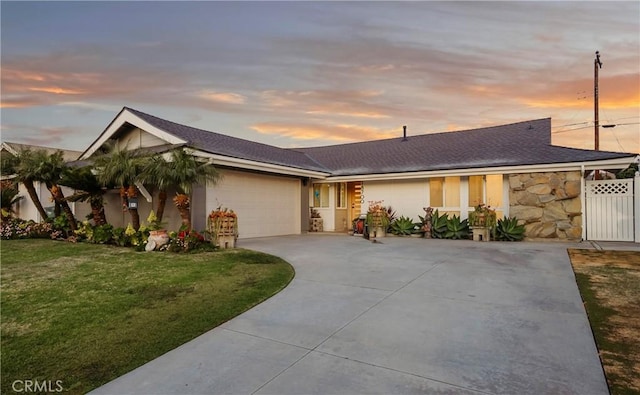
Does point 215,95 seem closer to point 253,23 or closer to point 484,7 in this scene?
point 253,23

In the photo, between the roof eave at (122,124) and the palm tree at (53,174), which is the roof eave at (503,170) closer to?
the roof eave at (122,124)

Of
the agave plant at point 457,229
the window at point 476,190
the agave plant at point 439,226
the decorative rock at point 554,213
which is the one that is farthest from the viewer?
the window at point 476,190

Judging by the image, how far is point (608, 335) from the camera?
360cm

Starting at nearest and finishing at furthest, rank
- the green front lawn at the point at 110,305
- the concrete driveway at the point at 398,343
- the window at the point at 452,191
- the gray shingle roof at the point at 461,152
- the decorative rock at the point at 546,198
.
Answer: the concrete driveway at the point at 398,343, the green front lawn at the point at 110,305, the decorative rock at the point at 546,198, the gray shingle roof at the point at 461,152, the window at the point at 452,191

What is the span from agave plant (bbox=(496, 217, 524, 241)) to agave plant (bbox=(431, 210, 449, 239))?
180cm

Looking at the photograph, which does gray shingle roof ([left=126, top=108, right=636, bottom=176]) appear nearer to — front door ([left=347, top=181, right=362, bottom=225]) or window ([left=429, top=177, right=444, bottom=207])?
window ([left=429, top=177, right=444, bottom=207])

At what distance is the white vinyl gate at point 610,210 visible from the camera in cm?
1069

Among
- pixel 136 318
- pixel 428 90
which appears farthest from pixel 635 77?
pixel 136 318

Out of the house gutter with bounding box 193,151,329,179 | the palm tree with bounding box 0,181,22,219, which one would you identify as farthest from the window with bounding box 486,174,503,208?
the palm tree with bounding box 0,181,22,219

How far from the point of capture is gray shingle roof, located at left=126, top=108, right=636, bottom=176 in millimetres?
11953

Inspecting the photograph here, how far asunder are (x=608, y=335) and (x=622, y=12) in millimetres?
9530

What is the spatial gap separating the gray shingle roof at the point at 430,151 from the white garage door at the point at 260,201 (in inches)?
34.8

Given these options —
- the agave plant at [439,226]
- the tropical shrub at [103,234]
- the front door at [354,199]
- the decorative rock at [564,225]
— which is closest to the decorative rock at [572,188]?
the decorative rock at [564,225]

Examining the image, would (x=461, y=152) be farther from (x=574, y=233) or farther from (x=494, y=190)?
(x=574, y=233)
